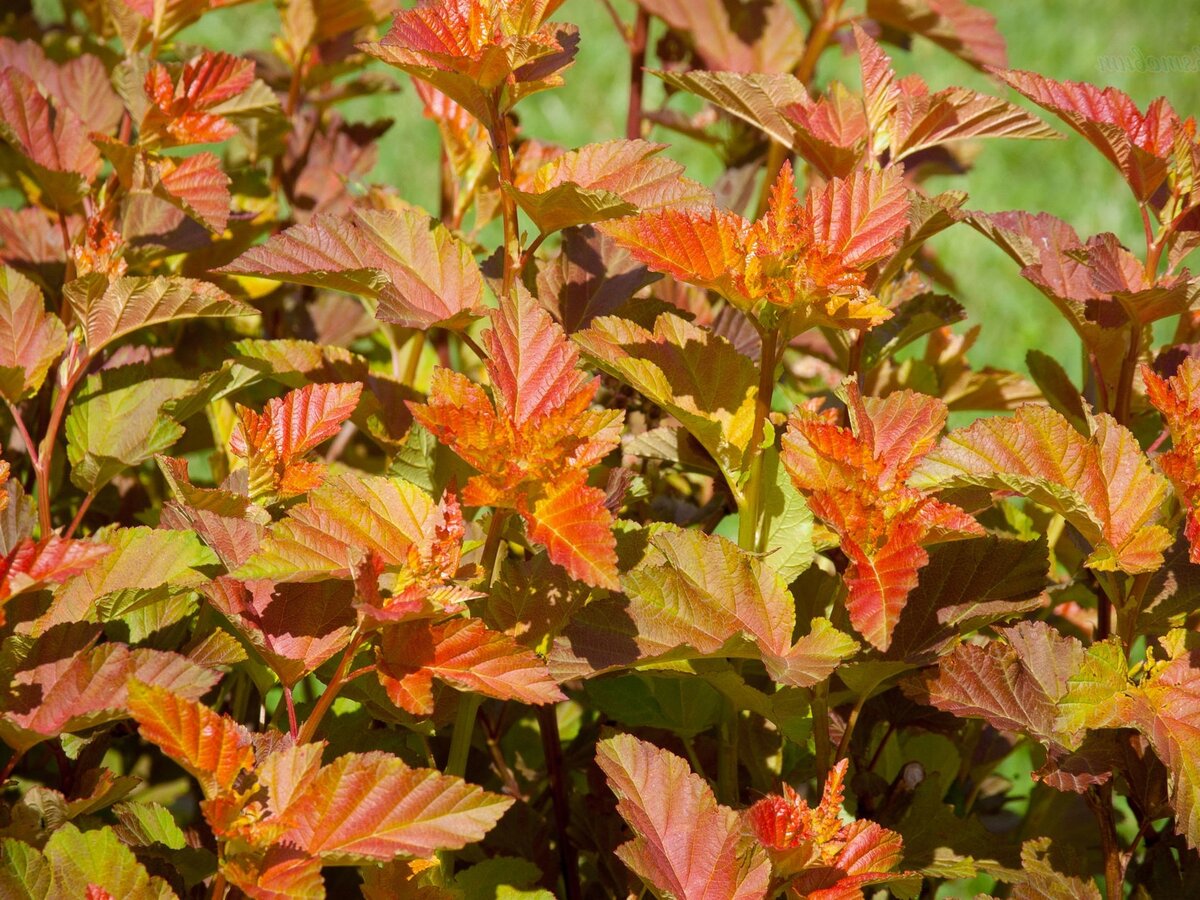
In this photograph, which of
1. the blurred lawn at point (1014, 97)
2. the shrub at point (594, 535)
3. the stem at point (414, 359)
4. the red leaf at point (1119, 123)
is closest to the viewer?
the shrub at point (594, 535)

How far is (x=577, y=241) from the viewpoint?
1299 millimetres

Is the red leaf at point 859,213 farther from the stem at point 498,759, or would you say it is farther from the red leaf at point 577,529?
the stem at point 498,759

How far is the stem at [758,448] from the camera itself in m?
1.03

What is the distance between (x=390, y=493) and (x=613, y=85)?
A: 438 cm

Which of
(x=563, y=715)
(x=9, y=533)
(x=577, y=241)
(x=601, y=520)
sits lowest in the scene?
(x=563, y=715)

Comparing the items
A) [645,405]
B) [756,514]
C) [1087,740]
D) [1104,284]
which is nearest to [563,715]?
[645,405]

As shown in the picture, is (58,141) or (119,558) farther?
(58,141)

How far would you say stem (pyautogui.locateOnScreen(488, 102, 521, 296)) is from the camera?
3.55 ft

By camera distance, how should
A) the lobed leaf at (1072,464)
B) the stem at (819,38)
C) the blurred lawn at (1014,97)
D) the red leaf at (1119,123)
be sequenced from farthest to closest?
the blurred lawn at (1014,97), the stem at (819,38), the red leaf at (1119,123), the lobed leaf at (1072,464)

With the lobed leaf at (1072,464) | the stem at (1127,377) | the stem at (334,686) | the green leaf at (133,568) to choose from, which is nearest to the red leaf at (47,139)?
the green leaf at (133,568)

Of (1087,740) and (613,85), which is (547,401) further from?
(613,85)

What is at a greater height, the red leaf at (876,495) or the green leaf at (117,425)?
the red leaf at (876,495)

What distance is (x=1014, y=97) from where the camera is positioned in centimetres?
504

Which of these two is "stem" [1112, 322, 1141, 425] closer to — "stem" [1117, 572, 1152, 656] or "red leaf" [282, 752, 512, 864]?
"stem" [1117, 572, 1152, 656]
